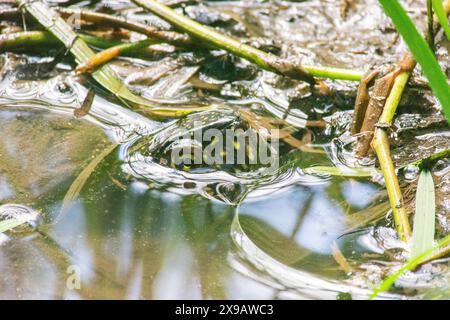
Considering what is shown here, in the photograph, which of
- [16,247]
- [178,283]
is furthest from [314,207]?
[16,247]

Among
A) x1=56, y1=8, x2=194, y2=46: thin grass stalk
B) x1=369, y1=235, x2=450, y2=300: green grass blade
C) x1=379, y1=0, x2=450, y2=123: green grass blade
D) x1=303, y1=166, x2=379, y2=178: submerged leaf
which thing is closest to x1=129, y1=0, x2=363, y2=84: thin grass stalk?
x1=56, y1=8, x2=194, y2=46: thin grass stalk

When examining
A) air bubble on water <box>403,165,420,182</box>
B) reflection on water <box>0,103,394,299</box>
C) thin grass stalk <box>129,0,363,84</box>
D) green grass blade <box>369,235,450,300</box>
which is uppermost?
thin grass stalk <box>129,0,363,84</box>

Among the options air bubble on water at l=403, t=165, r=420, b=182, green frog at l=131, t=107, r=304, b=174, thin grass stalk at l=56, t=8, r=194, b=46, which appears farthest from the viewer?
thin grass stalk at l=56, t=8, r=194, b=46

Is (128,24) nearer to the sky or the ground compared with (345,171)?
nearer to the sky

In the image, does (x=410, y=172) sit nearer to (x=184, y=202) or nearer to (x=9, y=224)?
(x=184, y=202)

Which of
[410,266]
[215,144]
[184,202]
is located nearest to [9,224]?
[184,202]

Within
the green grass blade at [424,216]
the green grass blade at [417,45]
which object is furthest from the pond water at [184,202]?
the green grass blade at [417,45]

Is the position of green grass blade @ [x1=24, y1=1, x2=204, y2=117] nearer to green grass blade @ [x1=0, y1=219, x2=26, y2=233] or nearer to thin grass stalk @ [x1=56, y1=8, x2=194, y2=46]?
A: thin grass stalk @ [x1=56, y1=8, x2=194, y2=46]
